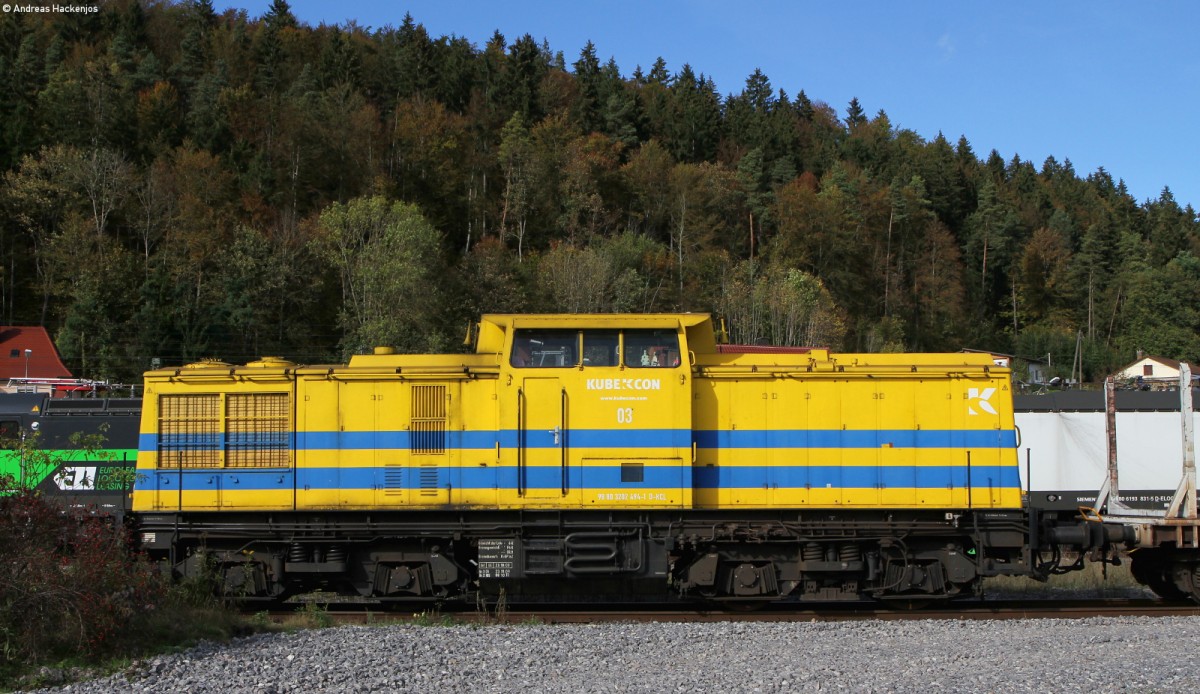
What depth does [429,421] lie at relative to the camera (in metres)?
12.1

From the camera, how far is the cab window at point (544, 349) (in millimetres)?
11820

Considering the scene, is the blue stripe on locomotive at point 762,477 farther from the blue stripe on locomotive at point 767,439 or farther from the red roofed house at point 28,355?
the red roofed house at point 28,355

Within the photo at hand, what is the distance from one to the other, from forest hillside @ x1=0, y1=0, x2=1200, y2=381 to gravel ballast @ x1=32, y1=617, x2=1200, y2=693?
25.4 metres

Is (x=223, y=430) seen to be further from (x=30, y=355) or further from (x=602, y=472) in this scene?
(x=30, y=355)

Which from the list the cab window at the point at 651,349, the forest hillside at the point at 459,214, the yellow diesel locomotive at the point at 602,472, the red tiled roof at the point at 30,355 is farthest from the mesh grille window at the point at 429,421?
the red tiled roof at the point at 30,355

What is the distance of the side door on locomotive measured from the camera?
38.4 feet

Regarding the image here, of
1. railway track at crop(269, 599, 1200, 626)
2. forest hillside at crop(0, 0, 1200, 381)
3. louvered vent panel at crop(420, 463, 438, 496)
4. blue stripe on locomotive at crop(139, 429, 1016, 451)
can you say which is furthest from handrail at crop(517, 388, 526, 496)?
forest hillside at crop(0, 0, 1200, 381)

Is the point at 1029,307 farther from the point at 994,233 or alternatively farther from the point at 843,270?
the point at 843,270

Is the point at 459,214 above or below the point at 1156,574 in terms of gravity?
above

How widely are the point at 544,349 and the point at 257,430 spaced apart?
408 cm

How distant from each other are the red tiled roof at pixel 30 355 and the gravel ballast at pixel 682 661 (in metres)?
45.1

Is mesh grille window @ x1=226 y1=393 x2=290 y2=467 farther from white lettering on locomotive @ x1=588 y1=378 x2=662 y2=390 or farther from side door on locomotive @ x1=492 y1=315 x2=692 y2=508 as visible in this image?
white lettering on locomotive @ x1=588 y1=378 x2=662 y2=390

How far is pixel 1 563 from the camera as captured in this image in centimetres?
835

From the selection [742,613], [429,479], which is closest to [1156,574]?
[742,613]
